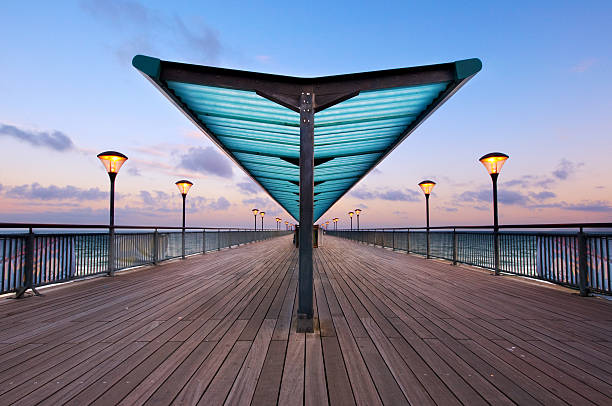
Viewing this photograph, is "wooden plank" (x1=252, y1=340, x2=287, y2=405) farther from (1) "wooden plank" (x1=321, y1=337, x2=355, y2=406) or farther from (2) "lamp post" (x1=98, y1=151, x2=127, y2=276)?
(2) "lamp post" (x1=98, y1=151, x2=127, y2=276)

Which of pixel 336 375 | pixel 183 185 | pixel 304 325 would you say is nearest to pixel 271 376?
pixel 336 375

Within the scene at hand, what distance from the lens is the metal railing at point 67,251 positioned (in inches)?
175

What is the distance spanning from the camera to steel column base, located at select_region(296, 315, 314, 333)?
303 centimetres

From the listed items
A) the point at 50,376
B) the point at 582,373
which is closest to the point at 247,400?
the point at 50,376

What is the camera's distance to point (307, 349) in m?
2.56

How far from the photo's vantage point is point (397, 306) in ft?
13.1

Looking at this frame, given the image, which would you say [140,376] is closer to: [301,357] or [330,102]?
[301,357]

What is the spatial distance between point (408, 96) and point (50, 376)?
541 cm

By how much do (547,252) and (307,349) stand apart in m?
5.22

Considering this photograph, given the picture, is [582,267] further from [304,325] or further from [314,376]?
[314,376]

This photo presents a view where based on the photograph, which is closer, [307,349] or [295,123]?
[307,349]

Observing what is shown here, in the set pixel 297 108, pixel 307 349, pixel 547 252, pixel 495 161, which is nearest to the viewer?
pixel 307 349

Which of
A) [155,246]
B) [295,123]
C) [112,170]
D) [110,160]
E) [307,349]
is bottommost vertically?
[307,349]

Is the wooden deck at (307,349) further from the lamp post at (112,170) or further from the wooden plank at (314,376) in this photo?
the lamp post at (112,170)
